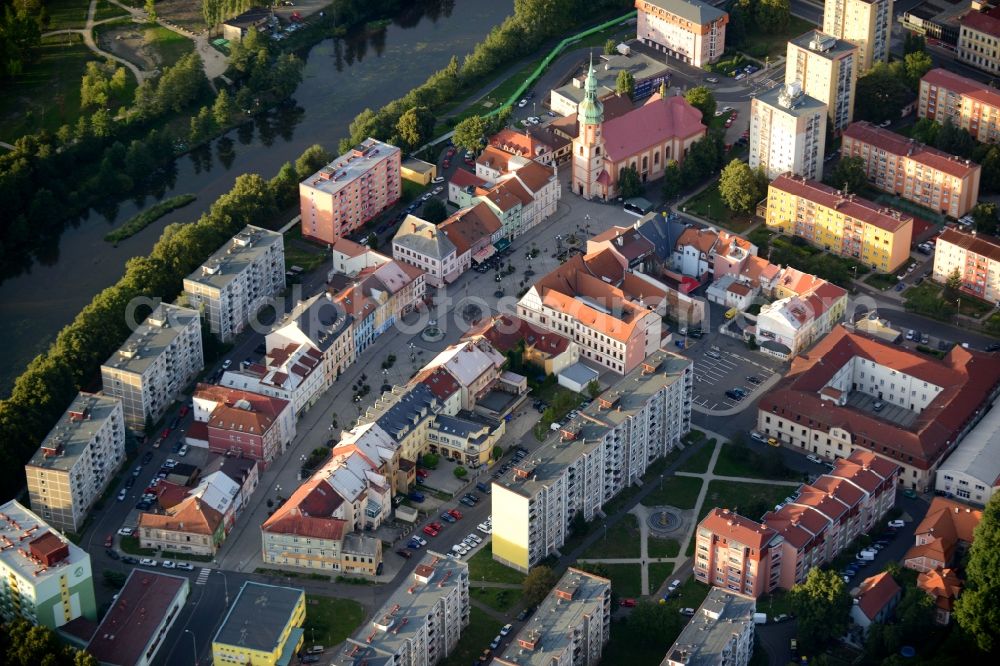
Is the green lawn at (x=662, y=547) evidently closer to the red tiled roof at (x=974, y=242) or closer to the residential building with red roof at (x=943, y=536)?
the residential building with red roof at (x=943, y=536)

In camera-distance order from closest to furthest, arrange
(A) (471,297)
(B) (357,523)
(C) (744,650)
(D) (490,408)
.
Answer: (C) (744,650) < (B) (357,523) < (D) (490,408) < (A) (471,297)

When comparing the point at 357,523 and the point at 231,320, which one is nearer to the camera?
the point at 357,523

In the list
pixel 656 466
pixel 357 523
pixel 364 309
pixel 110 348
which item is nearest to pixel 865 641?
pixel 656 466

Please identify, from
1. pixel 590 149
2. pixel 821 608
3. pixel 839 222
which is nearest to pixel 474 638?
pixel 821 608

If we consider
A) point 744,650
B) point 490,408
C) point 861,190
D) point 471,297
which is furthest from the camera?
point 861,190

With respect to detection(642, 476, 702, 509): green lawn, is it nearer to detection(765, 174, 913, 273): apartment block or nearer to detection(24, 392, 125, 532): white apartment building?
detection(765, 174, 913, 273): apartment block

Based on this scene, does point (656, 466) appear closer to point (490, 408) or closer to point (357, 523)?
point (490, 408)

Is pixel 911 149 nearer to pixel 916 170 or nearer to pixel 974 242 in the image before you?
pixel 916 170
